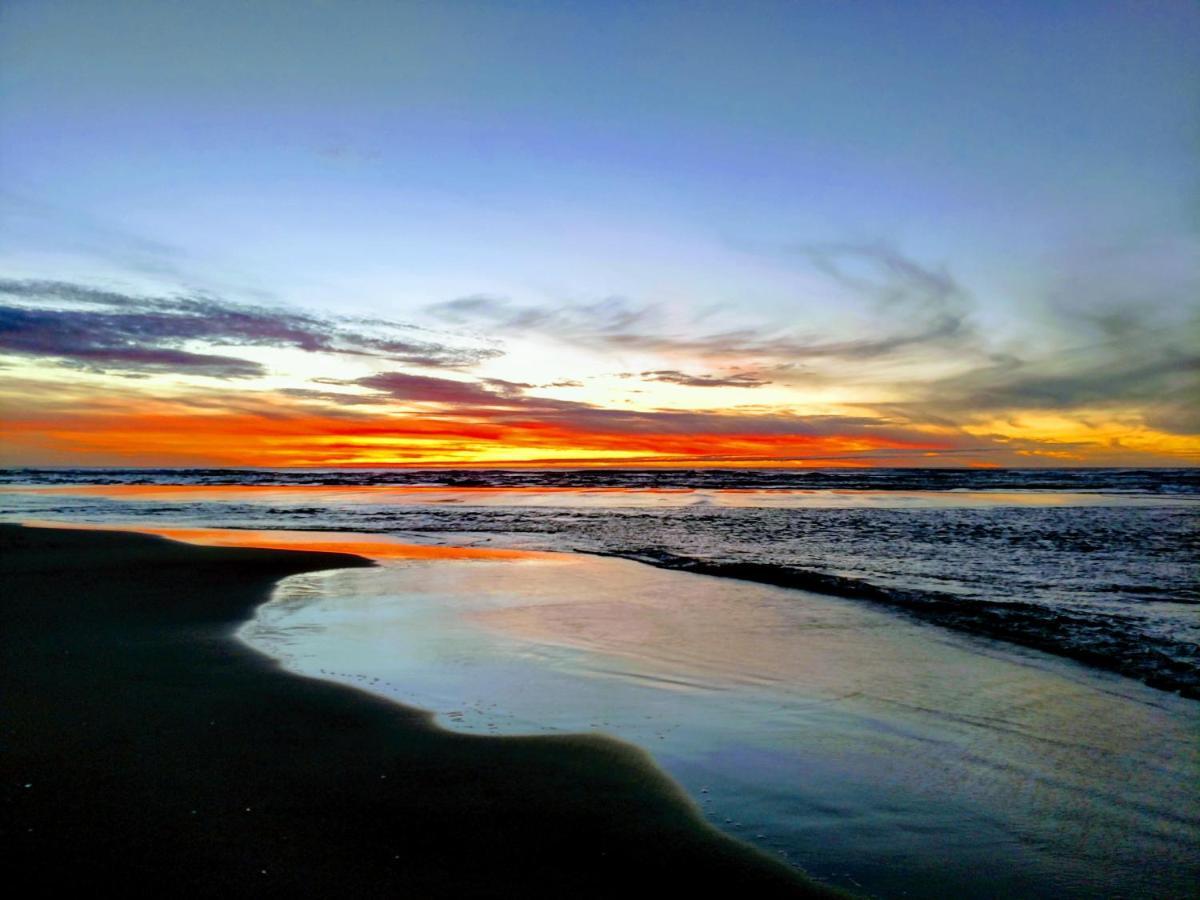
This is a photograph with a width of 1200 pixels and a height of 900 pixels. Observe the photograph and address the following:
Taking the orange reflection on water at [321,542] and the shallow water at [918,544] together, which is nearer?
the shallow water at [918,544]

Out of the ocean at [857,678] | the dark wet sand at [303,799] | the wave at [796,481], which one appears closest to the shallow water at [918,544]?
the ocean at [857,678]

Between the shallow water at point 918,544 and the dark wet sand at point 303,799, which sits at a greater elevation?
the shallow water at point 918,544

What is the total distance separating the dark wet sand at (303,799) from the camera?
3787 mm

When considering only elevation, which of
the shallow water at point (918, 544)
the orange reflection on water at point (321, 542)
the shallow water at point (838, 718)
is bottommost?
the shallow water at point (838, 718)

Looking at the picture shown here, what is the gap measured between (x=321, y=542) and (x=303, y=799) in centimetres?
1751

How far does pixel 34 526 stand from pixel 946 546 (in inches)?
1055

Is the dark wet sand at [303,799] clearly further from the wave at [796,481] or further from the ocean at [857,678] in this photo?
the wave at [796,481]

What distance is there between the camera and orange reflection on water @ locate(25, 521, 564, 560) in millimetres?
18250

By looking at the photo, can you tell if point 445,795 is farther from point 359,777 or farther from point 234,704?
point 234,704

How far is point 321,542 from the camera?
69.3 ft

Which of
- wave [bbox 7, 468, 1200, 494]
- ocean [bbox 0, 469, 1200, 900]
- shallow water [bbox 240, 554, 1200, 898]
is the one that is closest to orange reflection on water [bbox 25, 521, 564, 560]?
ocean [bbox 0, 469, 1200, 900]

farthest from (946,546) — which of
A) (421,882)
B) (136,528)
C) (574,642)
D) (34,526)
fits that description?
(34,526)

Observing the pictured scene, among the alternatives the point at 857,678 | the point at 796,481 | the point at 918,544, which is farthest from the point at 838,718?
the point at 796,481

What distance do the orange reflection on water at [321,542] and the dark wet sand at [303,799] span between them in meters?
10.5
